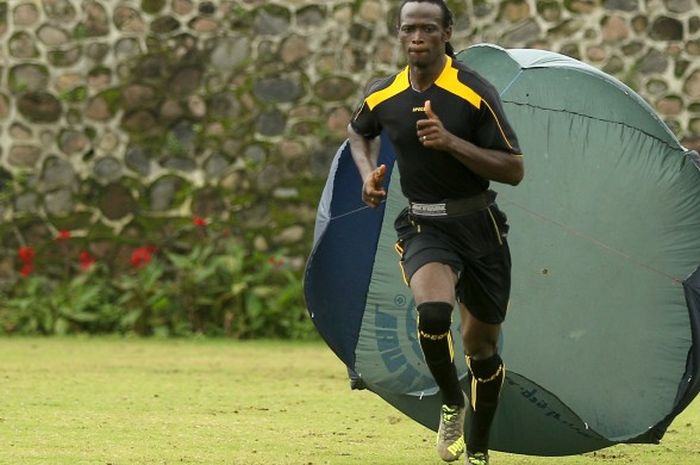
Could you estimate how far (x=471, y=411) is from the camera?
23.7ft

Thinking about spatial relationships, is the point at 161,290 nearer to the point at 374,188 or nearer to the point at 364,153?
the point at 364,153

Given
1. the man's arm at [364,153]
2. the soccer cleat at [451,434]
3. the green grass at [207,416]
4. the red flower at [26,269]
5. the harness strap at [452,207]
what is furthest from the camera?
the red flower at [26,269]

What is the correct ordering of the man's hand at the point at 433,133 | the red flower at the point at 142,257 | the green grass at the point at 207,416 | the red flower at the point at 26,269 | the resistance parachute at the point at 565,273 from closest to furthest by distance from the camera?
1. the man's hand at the point at 433,133
2. the green grass at the point at 207,416
3. the resistance parachute at the point at 565,273
4. the red flower at the point at 142,257
5. the red flower at the point at 26,269

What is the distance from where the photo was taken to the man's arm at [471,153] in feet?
21.6

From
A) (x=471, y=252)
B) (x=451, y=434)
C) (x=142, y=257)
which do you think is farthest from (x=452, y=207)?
(x=142, y=257)

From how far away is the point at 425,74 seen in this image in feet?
22.4

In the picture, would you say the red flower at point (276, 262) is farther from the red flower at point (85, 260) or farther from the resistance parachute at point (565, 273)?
the resistance parachute at point (565, 273)

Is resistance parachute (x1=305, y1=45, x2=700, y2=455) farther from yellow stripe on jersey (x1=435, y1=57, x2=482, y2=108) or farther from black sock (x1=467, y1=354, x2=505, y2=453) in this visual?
yellow stripe on jersey (x1=435, y1=57, x2=482, y2=108)

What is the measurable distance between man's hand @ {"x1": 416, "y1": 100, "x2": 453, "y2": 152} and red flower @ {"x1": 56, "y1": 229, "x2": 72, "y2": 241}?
890 cm

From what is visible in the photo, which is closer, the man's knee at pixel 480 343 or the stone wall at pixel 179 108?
the man's knee at pixel 480 343

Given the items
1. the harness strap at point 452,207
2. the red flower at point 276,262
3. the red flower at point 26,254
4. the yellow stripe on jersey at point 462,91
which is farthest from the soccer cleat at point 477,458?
the red flower at point 26,254

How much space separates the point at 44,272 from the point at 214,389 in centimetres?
493

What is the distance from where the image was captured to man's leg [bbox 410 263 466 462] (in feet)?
21.9

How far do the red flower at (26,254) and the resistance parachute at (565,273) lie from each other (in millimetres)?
6937
